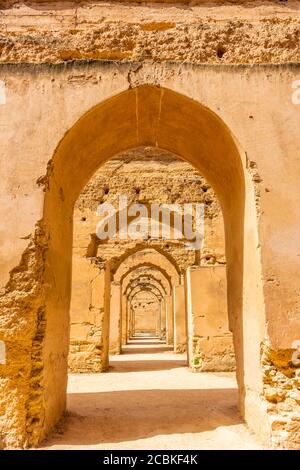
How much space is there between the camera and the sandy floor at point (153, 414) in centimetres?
384

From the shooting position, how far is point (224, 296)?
9.68 meters

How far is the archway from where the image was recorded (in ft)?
12.9

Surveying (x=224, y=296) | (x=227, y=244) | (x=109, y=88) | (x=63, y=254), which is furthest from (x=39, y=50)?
(x=224, y=296)

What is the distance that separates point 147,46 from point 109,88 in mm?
776

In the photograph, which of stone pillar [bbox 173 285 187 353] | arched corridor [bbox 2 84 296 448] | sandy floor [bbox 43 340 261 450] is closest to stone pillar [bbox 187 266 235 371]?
arched corridor [bbox 2 84 296 448]

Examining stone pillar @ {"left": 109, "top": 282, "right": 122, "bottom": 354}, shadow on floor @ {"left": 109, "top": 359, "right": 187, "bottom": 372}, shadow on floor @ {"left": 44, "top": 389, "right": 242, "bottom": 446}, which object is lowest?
shadow on floor @ {"left": 44, "top": 389, "right": 242, "bottom": 446}

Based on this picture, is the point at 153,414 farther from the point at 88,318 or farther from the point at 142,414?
the point at 88,318

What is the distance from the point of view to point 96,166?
17.8 ft

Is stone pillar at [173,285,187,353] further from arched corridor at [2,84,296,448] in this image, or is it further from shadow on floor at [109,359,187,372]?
arched corridor at [2,84,296,448]

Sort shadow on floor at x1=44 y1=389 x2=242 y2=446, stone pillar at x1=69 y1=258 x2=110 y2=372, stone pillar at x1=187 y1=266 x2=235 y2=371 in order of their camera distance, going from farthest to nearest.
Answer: stone pillar at x1=69 y1=258 x2=110 y2=372 < stone pillar at x1=187 y1=266 x2=235 y2=371 < shadow on floor at x1=44 y1=389 x2=242 y2=446

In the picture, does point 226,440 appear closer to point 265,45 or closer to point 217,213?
point 265,45

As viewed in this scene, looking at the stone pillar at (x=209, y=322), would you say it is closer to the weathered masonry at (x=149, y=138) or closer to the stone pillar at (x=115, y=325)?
the stone pillar at (x=115, y=325)

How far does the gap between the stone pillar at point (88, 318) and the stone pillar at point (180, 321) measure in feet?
14.2

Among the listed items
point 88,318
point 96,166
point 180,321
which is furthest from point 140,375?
point 96,166
